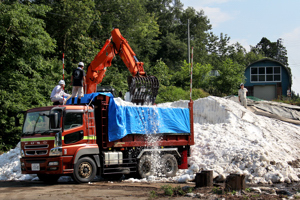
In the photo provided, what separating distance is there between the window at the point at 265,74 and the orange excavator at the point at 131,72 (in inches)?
1667

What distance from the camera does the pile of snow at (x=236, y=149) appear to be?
14.5 m

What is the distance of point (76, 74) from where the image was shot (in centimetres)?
1412

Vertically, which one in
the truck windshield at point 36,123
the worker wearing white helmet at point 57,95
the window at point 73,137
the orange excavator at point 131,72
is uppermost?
the orange excavator at point 131,72

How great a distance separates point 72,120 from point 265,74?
156ft

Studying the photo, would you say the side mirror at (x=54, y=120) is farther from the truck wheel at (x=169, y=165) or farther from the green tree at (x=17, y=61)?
the green tree at (x=17, y=61)

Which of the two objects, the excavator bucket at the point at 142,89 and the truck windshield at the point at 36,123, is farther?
the excavator bucket at the point at 142,89

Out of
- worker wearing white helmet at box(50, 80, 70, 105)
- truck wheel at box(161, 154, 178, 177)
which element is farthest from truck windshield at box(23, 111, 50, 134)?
truck wheel at box(161, 154, 178, 177)

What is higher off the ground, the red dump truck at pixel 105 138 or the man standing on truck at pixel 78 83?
the man standing on truck at pixel 78 83

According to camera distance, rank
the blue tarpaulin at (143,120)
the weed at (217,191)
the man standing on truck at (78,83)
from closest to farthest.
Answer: the weed at (217,191)
the blue tarpaulin at (143,120)
the man standing on truck at (78,83)

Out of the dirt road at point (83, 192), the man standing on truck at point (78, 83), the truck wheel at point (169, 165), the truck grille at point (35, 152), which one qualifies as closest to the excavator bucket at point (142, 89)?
the man standing on truck at point (78, 83)

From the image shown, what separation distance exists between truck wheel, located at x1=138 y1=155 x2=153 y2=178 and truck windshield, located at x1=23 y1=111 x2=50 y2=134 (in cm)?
365

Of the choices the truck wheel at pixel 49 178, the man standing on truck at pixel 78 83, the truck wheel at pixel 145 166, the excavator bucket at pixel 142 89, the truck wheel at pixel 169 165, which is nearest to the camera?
the truck wheel at pixel 49 178

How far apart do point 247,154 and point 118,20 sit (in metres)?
29.5

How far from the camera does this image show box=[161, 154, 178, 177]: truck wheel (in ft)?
48.1
